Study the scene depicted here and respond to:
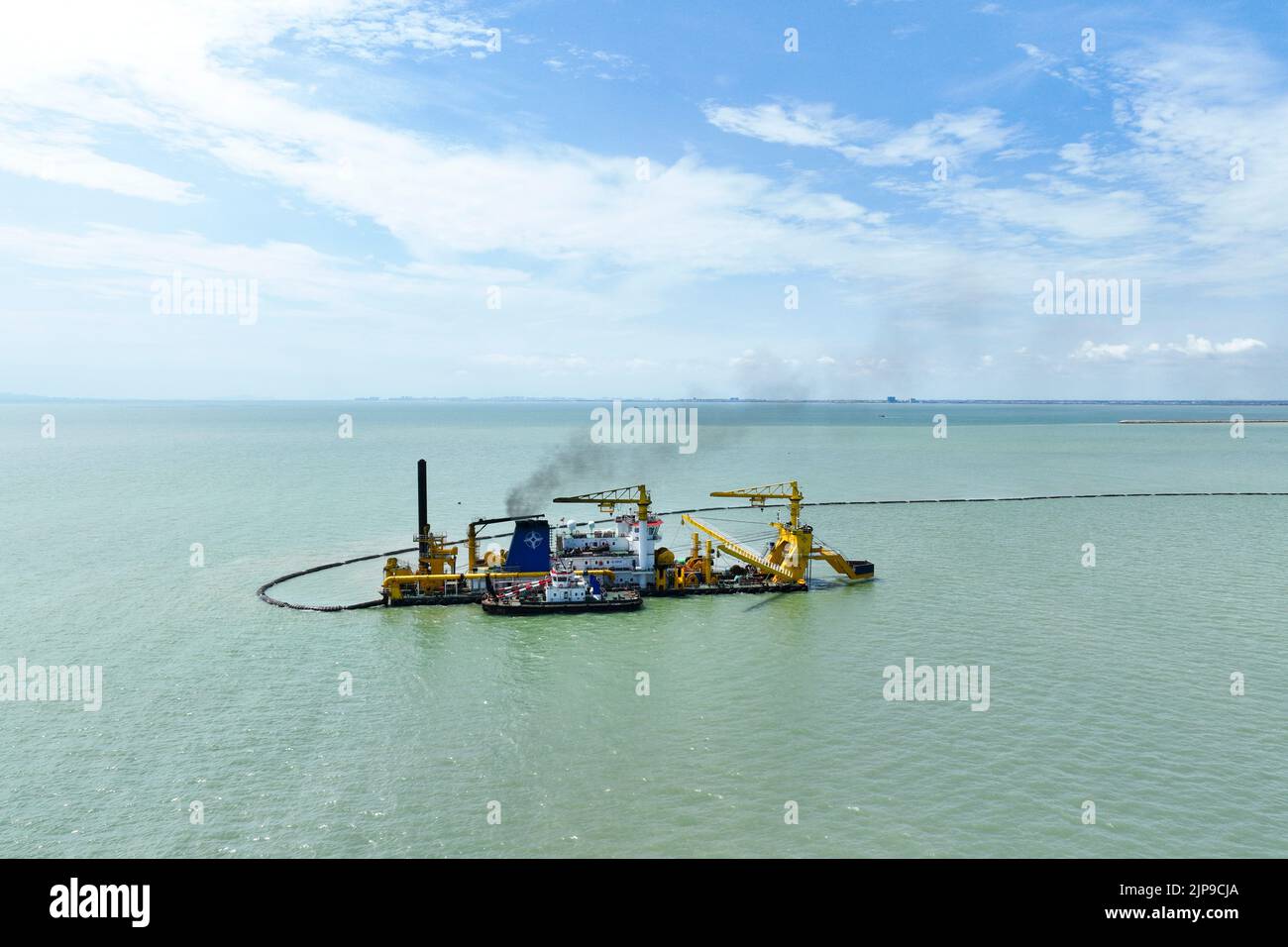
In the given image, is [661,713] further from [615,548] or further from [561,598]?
[615,548]

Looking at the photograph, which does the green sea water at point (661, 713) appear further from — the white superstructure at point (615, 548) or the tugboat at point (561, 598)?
the white superstructure at point (615, 548)

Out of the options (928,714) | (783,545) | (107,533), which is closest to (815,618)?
(783,545)

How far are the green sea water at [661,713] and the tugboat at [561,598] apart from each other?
155 centimetres

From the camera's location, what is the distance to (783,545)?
63594 mm

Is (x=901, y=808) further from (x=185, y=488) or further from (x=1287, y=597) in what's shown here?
(x=185, y=488)

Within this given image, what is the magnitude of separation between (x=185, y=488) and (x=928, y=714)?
119 m

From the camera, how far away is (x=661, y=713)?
35.7 metres

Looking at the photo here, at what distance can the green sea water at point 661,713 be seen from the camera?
2622cm

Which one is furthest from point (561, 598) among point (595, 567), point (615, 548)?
point (615, 548)

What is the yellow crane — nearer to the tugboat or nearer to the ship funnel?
the tugboat

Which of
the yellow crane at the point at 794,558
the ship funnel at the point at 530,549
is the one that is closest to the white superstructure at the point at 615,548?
the ship funnel at the point at 530,549

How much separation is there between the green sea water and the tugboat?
1.55m

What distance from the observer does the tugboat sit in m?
53.7
